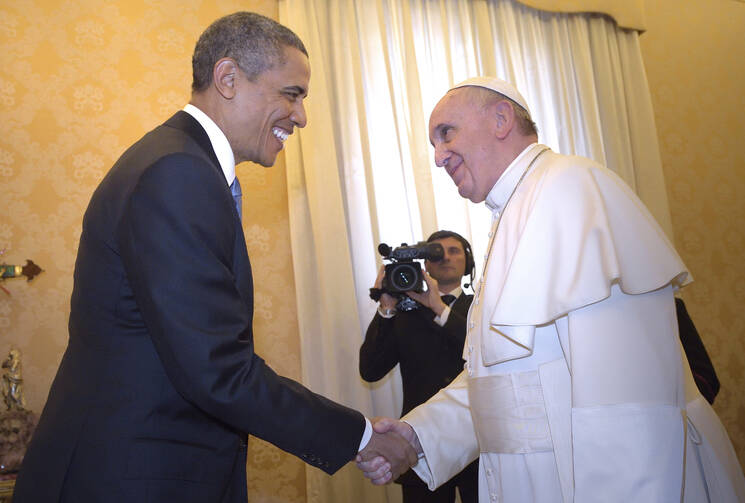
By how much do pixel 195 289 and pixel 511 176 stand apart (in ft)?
4.17

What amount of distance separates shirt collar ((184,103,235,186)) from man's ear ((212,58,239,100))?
120mm

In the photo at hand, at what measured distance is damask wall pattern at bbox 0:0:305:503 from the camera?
3.65m

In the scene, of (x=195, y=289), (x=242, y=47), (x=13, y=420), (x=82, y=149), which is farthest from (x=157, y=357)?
(x=82, y=149)

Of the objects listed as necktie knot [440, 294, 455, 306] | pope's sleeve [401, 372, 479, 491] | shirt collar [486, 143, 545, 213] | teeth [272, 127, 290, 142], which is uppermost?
teeth [272, 127, 290, 142]

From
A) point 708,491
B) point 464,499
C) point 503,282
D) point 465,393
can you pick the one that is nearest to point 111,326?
point 503,282

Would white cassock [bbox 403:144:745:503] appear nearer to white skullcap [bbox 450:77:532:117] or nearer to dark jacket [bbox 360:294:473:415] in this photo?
white skullcap [bbox 450:77:532:117]

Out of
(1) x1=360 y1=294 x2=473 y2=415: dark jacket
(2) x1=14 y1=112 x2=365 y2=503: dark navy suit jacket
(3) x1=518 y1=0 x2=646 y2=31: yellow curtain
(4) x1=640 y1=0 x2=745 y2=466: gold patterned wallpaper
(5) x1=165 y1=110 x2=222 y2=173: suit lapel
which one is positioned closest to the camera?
(2) x1=14 y1=112 x2=365 y2=503: dark navy suit jacket

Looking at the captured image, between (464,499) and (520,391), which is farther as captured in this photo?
(464,499)

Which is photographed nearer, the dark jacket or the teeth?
the teeth

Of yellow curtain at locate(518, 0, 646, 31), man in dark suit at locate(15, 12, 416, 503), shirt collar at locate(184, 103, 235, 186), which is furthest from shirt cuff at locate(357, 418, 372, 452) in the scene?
Answer: yellow curtain at locate(518, 0, 646, 31)

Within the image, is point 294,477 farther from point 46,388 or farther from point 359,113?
point 359,113

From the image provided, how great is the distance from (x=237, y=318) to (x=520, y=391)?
862mm

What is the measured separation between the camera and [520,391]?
76.4 inches

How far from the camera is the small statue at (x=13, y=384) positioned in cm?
320
